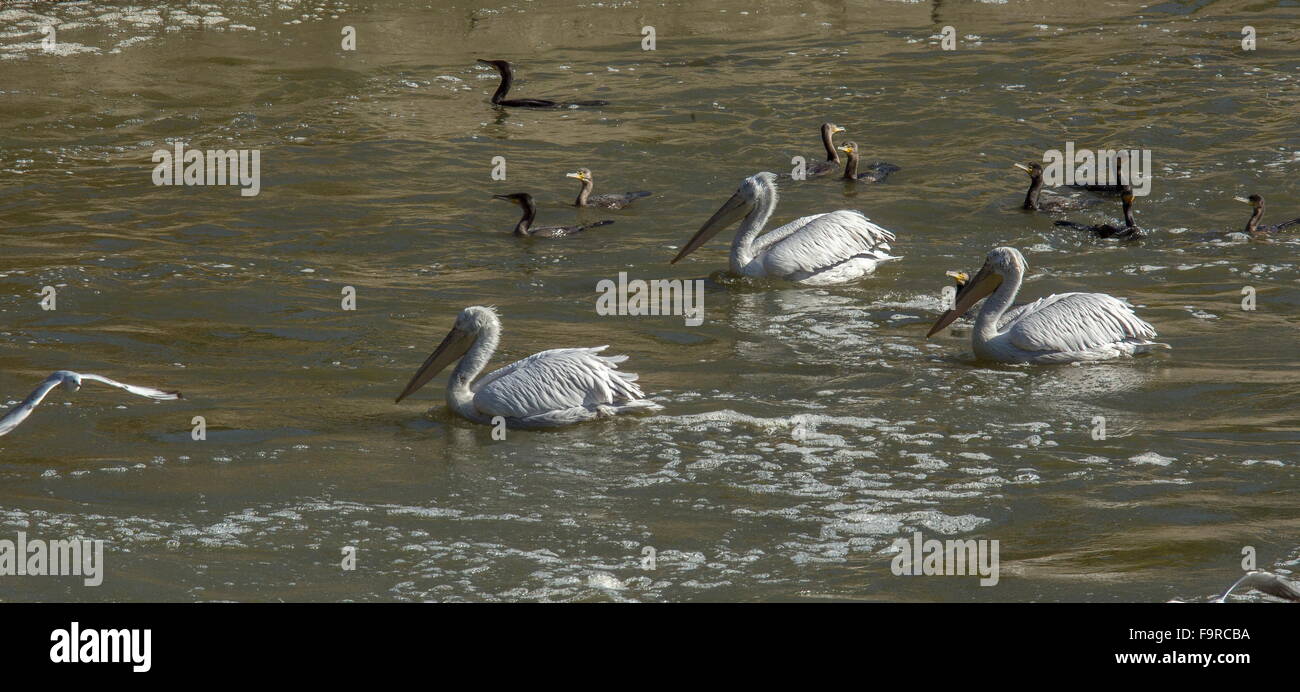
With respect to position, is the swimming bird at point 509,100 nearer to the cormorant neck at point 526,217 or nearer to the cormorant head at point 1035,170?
the cormorant neck at point 526,217

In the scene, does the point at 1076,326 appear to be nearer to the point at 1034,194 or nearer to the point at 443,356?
the point at 443,356

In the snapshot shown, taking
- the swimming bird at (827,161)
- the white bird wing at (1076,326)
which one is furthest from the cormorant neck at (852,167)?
the white bird wing at (1076,326)

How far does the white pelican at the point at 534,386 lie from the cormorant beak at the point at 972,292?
201 centimetres

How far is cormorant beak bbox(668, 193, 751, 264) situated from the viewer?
9.80 m

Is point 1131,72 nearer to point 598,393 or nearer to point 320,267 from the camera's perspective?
point 320,267

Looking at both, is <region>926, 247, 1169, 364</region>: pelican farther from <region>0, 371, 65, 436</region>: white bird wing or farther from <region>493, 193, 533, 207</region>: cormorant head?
<region>0, 371, 65, 436</region>: white bird wing

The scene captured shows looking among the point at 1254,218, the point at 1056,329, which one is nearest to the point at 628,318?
the point at 1056,329

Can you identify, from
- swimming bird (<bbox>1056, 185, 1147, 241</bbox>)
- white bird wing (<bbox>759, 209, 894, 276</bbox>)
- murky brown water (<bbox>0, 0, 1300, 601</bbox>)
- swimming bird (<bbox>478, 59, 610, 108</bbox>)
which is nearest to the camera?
murky brown water (<bbox>0, 0, 1300, 601</bbox>)

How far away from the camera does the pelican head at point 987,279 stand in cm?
789

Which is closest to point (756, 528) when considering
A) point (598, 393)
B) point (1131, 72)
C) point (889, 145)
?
point (598, 393)

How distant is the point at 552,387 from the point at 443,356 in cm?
A: 65

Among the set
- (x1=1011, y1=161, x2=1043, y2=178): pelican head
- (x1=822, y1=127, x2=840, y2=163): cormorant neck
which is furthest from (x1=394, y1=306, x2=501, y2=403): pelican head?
(x1=822, y1=127, x2=840, y2=163): cormorant neck

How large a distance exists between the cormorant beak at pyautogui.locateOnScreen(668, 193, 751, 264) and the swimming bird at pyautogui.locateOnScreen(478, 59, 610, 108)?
4.68m

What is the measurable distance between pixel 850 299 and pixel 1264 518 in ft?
12.9
